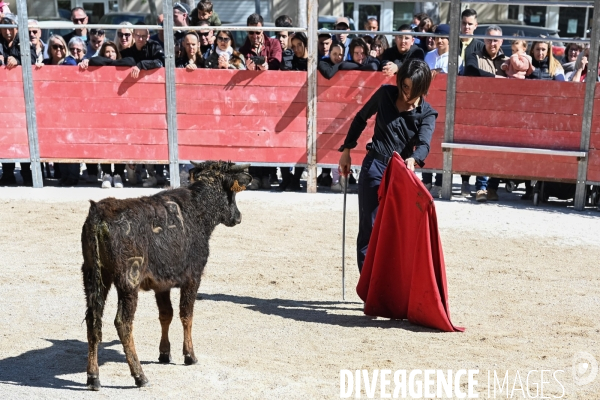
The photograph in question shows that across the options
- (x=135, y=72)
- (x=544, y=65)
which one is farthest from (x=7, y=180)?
(x=544, y=65)

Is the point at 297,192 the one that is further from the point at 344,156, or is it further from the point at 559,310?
the point at 559,310

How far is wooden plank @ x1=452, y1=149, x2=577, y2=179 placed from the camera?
10.4m

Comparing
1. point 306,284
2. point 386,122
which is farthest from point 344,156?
point 306,284

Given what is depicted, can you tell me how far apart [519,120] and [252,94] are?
330 centimetres

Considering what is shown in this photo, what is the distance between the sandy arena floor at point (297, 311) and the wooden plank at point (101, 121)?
1.43 meters

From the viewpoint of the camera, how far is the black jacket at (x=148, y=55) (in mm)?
10977

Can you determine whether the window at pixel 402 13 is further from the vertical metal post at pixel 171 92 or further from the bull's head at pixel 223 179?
the bull's head at pixel 223 179

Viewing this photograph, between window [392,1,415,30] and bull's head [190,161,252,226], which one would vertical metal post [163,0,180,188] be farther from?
window [392,1,415,30]

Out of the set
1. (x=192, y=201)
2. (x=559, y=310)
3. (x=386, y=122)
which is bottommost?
(x=559, y=310)

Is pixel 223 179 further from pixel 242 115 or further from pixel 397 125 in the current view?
pixel 242 115

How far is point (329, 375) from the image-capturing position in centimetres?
541

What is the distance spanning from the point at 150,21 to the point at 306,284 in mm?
18536

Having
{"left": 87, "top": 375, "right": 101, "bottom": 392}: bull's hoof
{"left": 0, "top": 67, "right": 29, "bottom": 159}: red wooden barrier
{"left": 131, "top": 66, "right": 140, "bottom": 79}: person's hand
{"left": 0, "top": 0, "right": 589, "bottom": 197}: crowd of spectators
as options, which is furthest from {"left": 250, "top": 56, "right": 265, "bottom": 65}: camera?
{"left": 87, "top": 375, "right": 101, "bottom": 392}: bull's hoof

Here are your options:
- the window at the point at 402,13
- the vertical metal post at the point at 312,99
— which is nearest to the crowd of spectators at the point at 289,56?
the vertical metal post at the point at 312,99
